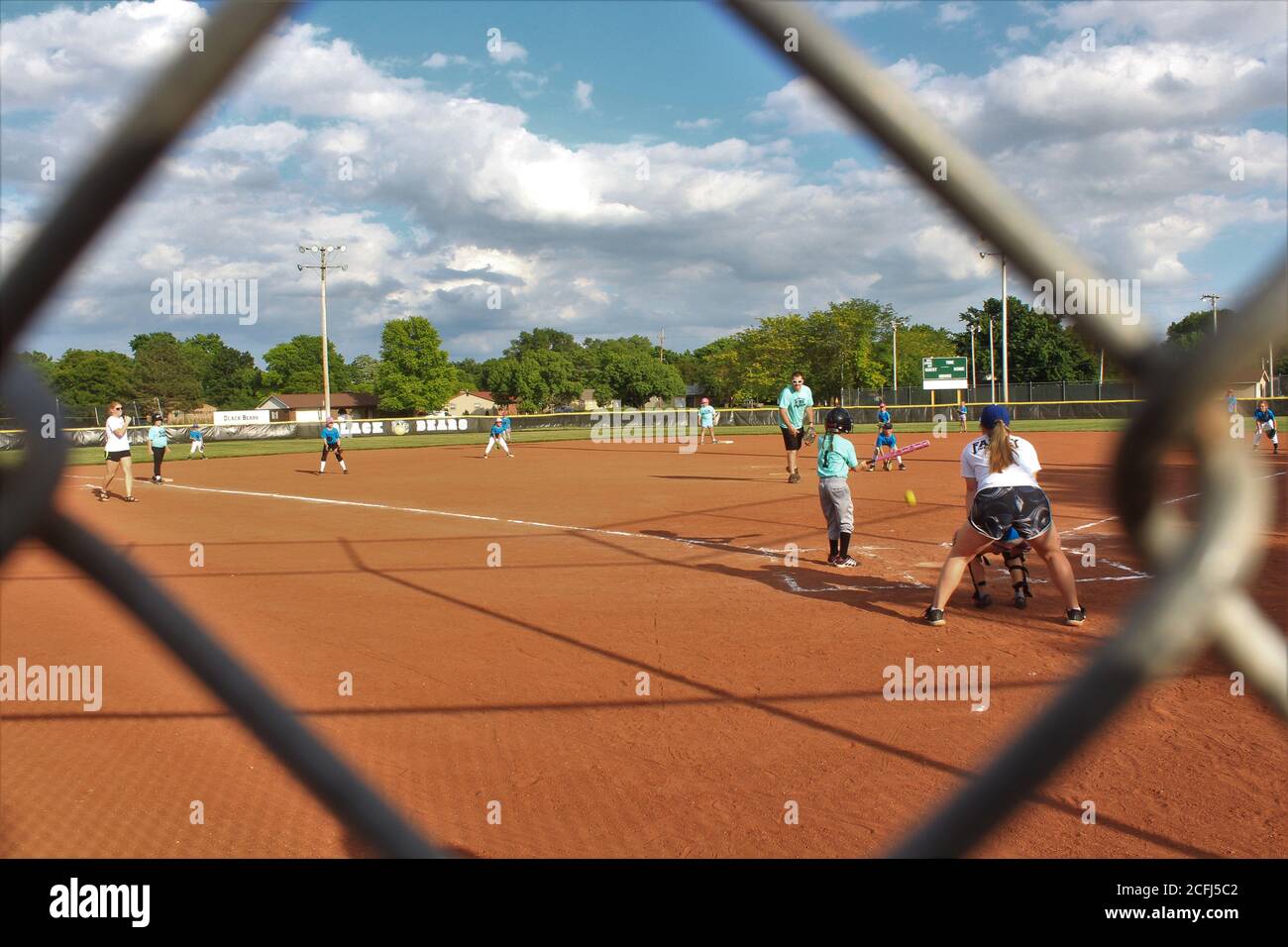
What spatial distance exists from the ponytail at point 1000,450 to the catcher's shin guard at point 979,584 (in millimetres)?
1017

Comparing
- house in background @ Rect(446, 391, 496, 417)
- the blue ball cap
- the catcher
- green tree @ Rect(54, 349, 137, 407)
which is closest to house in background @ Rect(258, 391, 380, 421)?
house in background @ Rect(446, 391, 496, 417)

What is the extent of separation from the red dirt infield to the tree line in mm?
19401

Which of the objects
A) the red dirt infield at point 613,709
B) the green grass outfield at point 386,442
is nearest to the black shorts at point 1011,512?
the red dirt infield at point 613,709

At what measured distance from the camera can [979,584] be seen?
24.3 feet

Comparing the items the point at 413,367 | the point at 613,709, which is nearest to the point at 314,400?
the point at 413,367

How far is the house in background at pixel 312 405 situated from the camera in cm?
10400

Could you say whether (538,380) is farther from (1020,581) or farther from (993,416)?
(993,416)

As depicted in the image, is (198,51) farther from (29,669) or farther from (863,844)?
(29,669)

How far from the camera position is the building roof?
349 feet

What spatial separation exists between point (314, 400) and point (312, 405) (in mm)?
A: 2121
